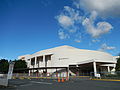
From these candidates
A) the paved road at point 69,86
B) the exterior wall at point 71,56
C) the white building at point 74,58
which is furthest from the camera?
the exterior wall at point 71,56

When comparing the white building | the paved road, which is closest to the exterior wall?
the white building

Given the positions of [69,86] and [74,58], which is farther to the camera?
[74,58]

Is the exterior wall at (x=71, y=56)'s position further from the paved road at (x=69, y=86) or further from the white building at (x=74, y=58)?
the paved road at (x=69, y=86)

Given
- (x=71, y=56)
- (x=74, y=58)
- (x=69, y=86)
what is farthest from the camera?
(x=71, y=56)

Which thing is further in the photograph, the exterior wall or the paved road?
the exterior wall

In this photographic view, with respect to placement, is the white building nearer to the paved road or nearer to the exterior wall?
the exterior wall

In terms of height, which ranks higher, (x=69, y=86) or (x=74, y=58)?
(x=74, y=58)

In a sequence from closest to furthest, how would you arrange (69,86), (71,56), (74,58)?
(69,86) < (74,58) < (71,56)

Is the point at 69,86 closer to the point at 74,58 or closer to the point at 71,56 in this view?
the point at 74,58

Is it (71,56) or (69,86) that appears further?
(71,56)

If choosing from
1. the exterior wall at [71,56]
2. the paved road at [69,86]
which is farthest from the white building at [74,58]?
the paved road at [69,86]

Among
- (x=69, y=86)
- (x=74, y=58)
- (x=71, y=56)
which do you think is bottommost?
(x=69, y=86)

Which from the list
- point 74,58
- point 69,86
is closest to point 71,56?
point 74,58

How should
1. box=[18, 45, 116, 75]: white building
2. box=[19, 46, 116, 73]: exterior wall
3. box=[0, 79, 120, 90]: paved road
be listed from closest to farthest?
box=[0, 79, 120, 90]: paved road
box=[18, 45, 116, 75]: white building
box=[19, 46, 116, 73]: exterior wall
